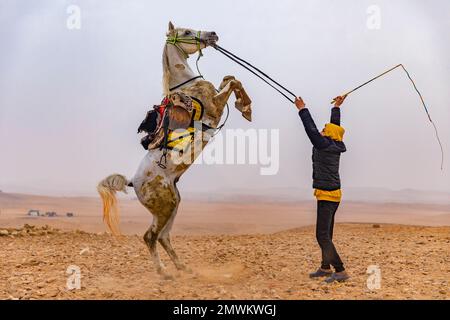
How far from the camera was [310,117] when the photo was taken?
5438mm

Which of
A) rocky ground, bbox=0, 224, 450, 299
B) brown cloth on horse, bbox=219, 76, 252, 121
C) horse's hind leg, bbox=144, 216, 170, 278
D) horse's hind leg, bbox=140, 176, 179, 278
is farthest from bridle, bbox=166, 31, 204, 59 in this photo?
rocky ground, bbox=0, 224, 450, 299

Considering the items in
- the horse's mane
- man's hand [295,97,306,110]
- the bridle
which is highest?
the bridle

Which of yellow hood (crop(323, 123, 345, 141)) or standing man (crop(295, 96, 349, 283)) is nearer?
standing man (crop(295, 96, 349, 283))

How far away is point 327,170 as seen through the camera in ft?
18.0

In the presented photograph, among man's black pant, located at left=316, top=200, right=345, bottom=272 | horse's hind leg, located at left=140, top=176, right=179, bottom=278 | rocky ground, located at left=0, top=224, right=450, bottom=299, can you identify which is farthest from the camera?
horse's hind leg, located at left=140, top=176, right=179, bottom=278

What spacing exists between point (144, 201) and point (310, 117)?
7.29 feet

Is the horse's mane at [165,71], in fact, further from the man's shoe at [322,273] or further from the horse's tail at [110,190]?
the man's shoe at [322,273]

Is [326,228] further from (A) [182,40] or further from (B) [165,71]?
(A) [182,40]

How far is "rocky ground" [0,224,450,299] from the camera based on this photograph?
213 inches

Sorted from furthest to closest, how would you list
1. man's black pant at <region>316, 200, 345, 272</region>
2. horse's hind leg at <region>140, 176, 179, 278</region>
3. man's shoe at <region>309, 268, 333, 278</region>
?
man's shoe at <region>309, 268, 333, 278</region>
horse's hind leg at <region>140, 176, 179, 278</region>
man's black pant at <region>316, 200, 345, 272</region>

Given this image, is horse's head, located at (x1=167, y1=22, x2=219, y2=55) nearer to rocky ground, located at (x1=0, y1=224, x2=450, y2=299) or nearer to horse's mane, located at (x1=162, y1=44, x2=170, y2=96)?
horse's mane, located at (x1=162, y1=44, x2=170, y2=96)

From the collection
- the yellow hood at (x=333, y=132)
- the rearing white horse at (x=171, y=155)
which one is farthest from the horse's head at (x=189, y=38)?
the yellow hood at (x=333, y=132)
